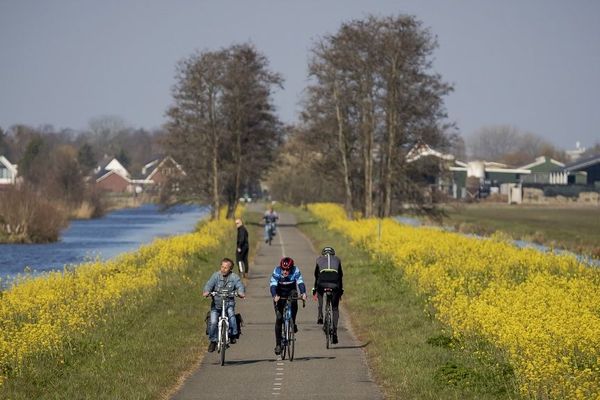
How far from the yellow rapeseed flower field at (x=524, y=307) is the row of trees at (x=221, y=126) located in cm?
3701

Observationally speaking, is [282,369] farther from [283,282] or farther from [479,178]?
[479,178]

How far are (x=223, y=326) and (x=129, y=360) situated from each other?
163 cm

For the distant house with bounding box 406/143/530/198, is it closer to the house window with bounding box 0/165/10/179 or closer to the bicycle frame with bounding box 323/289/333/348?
the house window with bounding box 0/165/10/179

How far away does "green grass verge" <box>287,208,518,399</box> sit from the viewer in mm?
15391

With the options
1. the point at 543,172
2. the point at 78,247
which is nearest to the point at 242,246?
the point at 78,247

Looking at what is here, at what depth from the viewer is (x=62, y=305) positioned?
2211 centimetres

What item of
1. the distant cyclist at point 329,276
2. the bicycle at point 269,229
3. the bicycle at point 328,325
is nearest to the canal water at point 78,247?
the bicycle at point 269,229

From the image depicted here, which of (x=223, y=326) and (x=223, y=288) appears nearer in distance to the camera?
(x=223, y=326)

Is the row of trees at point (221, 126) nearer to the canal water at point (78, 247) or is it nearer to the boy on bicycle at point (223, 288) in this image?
the canal water at point (78, 247)

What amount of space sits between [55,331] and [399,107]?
4413 centimetres

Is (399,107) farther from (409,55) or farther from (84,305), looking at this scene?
(84,305)

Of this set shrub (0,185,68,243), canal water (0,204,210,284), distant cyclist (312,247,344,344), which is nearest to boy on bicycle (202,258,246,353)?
distant cyclist (312,247,344,344)

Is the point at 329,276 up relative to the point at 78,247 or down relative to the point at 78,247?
up

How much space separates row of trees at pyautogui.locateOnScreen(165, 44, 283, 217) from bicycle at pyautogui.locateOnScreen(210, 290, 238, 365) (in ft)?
178
